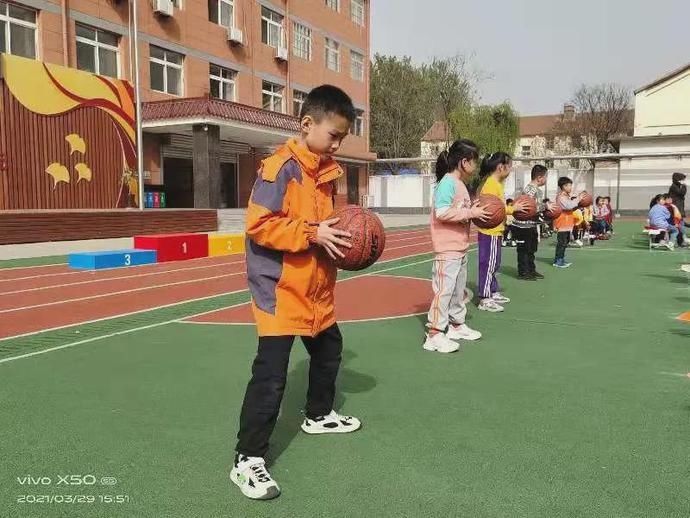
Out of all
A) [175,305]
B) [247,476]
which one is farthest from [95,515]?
[175,305]

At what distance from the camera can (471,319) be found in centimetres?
688

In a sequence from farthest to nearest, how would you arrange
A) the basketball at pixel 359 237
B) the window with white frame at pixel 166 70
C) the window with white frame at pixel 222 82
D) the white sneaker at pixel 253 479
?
1. the window with white frame at pixel 222 82
2. the window with white frame at pixel 166 70
3. the basketball at pixel 359 237
4. the white sneaker at pixel 253 479

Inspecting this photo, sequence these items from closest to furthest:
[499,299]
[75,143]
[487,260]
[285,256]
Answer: [285,256] < [487,260] < [499,299] < [75,143]

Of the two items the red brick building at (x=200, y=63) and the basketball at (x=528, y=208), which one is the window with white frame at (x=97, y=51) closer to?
the red brick building at (x=200, y=63)

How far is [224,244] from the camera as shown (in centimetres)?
1509

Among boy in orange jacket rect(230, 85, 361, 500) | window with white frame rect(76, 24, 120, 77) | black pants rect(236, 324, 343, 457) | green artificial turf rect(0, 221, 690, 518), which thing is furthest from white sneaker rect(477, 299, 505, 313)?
window with white frame rect(76, 24, 120, 77)

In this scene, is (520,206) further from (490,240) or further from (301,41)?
(301,41)

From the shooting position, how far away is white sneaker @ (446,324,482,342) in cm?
584

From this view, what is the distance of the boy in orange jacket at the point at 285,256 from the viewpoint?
2.86m

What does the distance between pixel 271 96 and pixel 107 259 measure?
871 inches

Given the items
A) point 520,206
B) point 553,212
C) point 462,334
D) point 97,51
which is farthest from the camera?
point 97,51

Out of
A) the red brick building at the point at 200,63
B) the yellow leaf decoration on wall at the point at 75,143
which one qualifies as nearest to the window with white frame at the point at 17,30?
the red brick building at the point at 200,63

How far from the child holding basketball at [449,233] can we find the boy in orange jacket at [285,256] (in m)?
2.44

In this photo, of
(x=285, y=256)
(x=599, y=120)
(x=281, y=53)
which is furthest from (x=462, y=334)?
(x=599, y=120)
